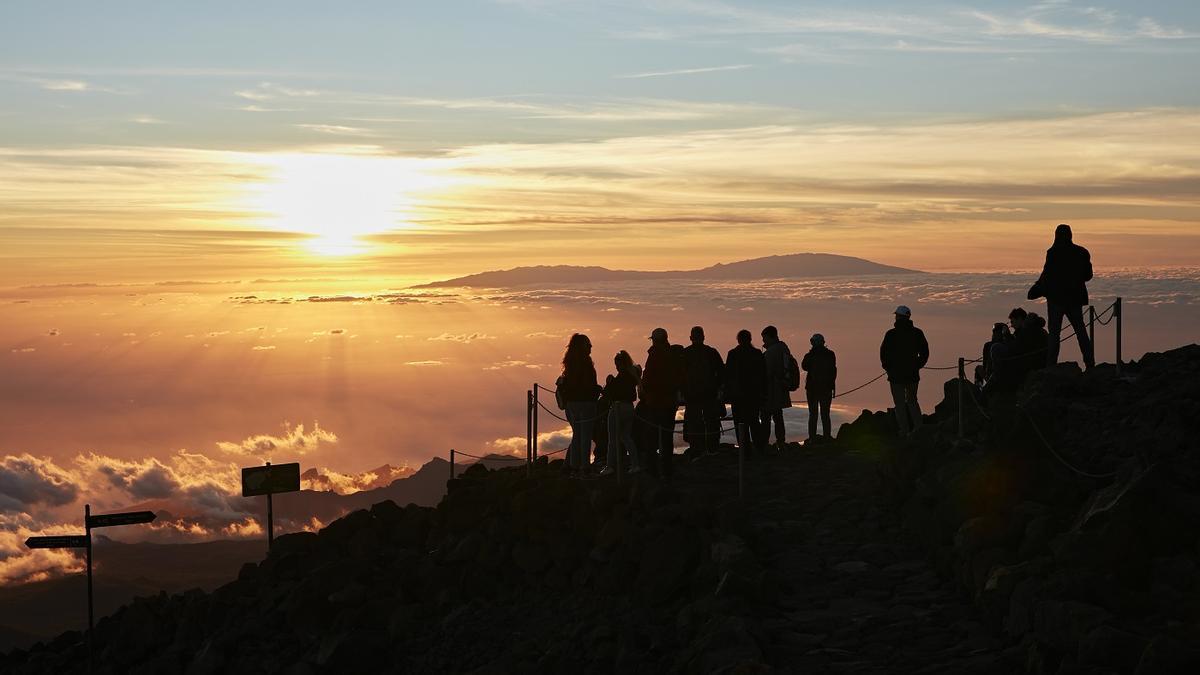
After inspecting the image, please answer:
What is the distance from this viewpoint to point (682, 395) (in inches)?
794

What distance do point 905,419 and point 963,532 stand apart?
287 inches

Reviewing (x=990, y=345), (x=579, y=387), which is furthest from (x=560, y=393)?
(x=990, y=345)

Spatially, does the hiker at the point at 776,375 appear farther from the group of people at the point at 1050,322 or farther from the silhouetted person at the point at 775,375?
the group of people at the point at 1050,322

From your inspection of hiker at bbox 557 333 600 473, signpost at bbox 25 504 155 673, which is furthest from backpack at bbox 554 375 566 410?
signpost at bbox 25 504 155 673

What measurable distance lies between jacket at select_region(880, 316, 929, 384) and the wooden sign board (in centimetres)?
1158

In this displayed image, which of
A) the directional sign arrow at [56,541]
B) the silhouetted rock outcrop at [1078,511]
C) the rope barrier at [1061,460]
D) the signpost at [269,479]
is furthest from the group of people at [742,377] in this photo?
the directional sign arrow at [56,541]

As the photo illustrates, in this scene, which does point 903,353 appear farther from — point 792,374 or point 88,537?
point 88,537

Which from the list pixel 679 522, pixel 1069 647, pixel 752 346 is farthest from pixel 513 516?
pixel 1069 647

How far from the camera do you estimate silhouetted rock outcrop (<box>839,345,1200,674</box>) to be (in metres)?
9.97

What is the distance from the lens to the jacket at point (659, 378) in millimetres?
17984

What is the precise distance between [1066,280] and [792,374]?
5.10 m

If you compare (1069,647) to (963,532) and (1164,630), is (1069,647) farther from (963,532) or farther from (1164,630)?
(963,532)

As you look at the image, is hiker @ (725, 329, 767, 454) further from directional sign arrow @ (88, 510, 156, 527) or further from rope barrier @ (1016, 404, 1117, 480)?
directional sign arrow @ (88, 510, 156, 527)

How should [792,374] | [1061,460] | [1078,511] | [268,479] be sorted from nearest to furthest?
[1078,511] → [1061,460] → [792,374] → [268,479]
